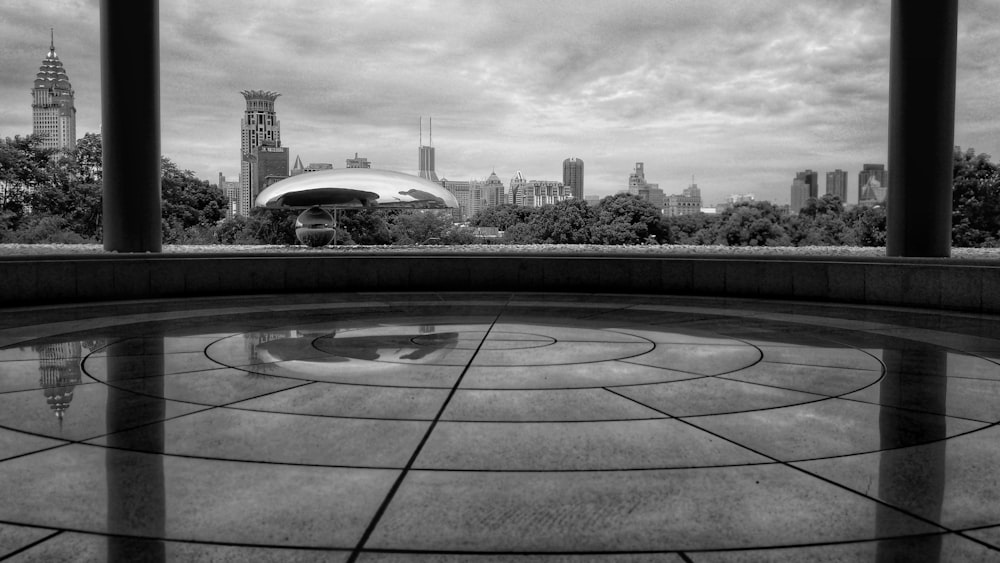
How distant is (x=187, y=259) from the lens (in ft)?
49.6

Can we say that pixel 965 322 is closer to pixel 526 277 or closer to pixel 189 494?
pixel 526 277

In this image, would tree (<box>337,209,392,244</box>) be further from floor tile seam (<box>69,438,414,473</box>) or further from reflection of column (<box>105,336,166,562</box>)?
floor tile seam (<box>69,438,414,473</box>)

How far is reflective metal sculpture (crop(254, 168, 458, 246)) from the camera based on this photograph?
26.7 m

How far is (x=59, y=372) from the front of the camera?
759 centimetres

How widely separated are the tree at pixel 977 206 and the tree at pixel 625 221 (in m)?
17.6

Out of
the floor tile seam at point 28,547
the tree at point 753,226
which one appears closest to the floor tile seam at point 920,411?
the floor tile seam at point 28,547

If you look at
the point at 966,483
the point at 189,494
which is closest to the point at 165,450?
the point at 189,494

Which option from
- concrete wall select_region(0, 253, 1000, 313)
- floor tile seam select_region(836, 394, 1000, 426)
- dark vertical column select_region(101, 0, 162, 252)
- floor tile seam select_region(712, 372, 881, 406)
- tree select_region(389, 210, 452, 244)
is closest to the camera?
floor tile seam select_region(836, 394, 1000, 426)

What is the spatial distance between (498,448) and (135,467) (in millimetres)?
2222

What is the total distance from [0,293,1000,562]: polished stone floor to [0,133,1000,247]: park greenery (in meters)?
24.8

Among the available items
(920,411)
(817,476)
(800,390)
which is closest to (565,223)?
(800,390)

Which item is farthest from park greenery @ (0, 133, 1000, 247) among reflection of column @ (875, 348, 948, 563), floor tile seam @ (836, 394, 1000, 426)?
floor tile seam @ (836, 394, 1000, 426)

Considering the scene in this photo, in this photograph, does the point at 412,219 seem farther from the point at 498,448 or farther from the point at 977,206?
the point at 498,448

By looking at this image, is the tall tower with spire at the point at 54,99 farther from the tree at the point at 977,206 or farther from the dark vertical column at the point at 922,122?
the dark vertical column at the point at 922,122
